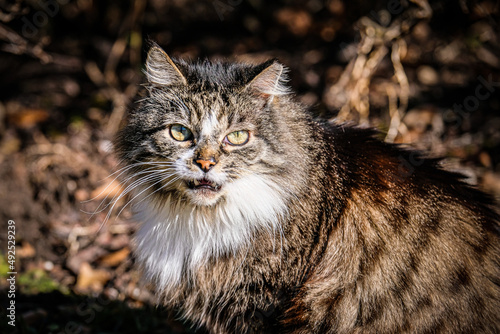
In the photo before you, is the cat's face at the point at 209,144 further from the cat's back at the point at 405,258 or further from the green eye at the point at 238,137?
the cat's back at the point at 405,258

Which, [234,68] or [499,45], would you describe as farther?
[499,45]

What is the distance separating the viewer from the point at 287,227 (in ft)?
7.57

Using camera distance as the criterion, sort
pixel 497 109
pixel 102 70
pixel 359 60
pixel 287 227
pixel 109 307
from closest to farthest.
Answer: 1. pixel 287 227
2. pixel 109 307
3. pixel 359 60
4. pixel 497 109
5. pixel 102 70

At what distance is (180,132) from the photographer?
228cm

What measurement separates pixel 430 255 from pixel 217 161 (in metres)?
1.21

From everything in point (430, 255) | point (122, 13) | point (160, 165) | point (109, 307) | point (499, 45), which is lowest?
point (109, 307)

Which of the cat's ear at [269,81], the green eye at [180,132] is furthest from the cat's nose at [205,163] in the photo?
the cat's ear at [269,81]

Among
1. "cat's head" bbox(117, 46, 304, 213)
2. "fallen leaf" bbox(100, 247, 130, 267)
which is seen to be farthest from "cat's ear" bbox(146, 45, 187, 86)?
"fallen leaf" bbox(100, 247, 130, 267)

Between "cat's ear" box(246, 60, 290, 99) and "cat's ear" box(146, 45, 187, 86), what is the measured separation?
40 cm

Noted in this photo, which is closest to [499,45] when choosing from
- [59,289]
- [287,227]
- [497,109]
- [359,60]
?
[497,109]

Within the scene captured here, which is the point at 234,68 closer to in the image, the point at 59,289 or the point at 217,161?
the point at 217,161

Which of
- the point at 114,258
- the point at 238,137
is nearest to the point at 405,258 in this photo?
the point at 238,137

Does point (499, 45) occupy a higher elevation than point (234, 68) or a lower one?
higher

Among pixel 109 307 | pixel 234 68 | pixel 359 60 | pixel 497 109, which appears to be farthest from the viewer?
pixel 497 109
